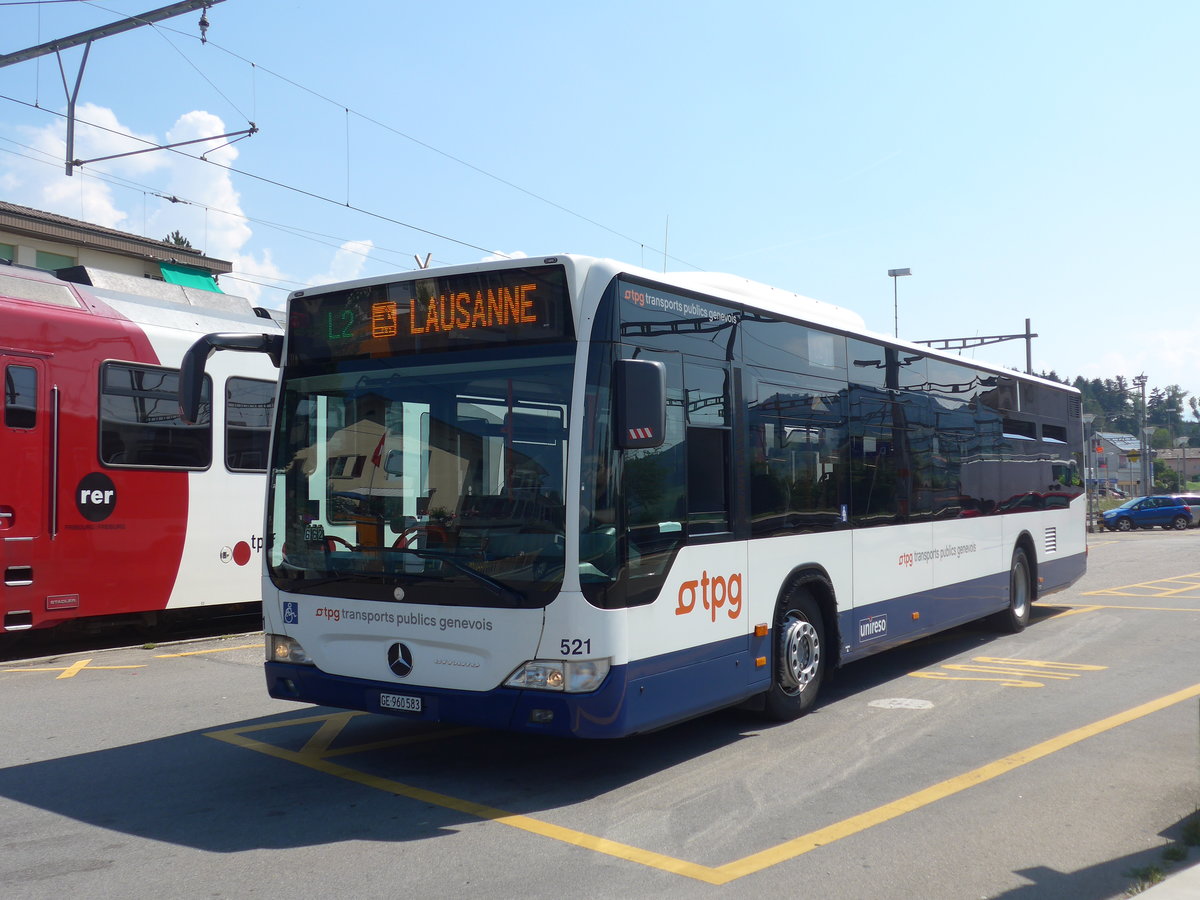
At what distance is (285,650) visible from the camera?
678 centimetres

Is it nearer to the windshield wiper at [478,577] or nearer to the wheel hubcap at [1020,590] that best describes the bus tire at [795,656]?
the windshield wiper at [478,577]

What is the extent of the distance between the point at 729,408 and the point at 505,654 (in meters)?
2.29

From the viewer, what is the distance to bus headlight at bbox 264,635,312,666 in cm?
669

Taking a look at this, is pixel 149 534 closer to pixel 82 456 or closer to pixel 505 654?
pixel 82 456

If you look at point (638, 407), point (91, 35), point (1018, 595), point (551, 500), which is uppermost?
point (91, 35)

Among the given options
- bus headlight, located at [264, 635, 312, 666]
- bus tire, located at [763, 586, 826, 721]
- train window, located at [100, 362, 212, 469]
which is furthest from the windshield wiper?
train window, located at [100, 362, 212, 469]

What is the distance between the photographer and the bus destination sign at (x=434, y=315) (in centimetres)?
606

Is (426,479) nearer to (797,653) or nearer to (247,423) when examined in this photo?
(797,653)

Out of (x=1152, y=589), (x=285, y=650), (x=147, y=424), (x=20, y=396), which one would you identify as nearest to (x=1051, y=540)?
(x=1152, y=589)

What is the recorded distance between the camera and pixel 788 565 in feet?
25.0

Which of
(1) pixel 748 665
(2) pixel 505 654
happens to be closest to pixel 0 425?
(2) pixel 505 654

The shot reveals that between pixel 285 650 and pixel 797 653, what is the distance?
355 centimetres

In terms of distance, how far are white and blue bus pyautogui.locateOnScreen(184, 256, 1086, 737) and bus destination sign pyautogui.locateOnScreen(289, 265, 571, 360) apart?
0.01 metres

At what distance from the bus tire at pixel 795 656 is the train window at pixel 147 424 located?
713cm
